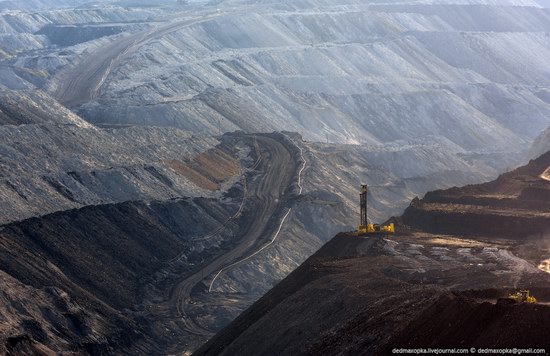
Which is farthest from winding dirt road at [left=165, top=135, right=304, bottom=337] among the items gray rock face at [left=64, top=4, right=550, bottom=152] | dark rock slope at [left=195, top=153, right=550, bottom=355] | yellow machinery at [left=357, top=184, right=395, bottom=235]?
gray rock face at [left=64, top=4, right=550, bottom=152]

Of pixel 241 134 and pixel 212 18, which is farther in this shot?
pixel 212 18

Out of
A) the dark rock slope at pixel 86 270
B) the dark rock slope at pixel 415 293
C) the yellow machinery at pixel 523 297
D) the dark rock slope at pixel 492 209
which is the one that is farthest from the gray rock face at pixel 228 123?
the yellow machinery at pixel 523 297

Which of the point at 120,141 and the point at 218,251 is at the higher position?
the point at 120,141

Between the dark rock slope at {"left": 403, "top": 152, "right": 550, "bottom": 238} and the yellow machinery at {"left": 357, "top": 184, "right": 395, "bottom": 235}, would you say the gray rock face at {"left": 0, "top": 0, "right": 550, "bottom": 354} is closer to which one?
the yellow machinery at {"left": 357, "top": 184, "right": 395, "bottom": 235}

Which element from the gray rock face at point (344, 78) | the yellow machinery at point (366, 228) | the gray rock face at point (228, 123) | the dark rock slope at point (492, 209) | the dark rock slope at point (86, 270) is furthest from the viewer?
the gray rock face at point (344, 78)

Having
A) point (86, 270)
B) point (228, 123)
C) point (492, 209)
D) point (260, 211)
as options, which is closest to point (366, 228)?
point (492, 209)

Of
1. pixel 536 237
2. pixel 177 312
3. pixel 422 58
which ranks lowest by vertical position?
pixel 177 312

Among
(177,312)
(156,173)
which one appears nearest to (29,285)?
(177,312)

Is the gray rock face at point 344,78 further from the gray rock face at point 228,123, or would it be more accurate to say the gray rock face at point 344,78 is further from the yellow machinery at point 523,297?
the yellow machinery at point 523,297

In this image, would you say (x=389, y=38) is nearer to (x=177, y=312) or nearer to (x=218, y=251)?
(x=218, y=251)

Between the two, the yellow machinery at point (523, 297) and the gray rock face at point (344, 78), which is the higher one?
the gray rock face at point (344, 78)

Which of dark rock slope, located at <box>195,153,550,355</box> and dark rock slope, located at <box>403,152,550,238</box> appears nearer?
dark rock slope, located at <box>195,153,550,355</box>
